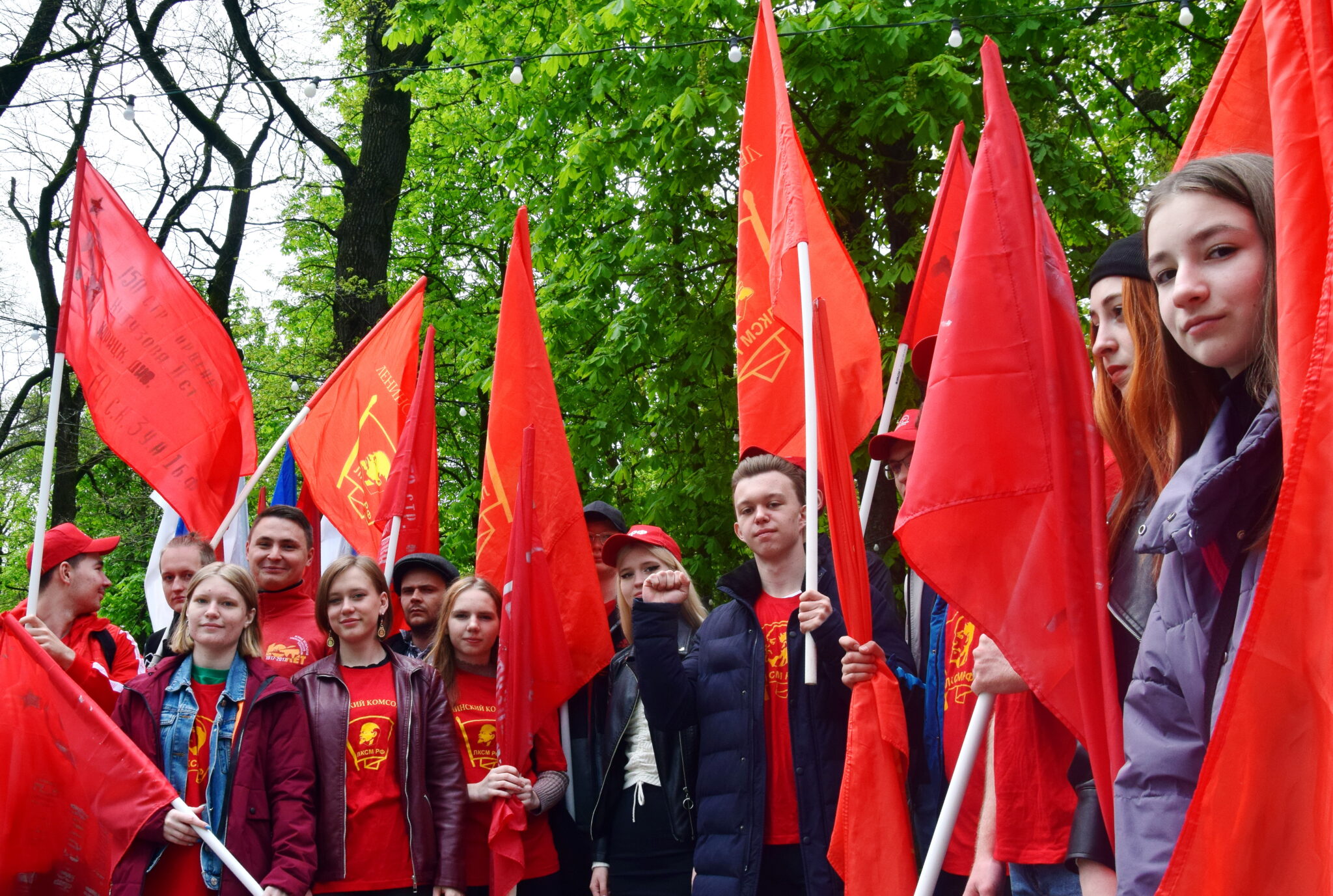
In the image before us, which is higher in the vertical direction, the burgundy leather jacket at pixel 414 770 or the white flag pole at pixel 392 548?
the white flag pole at pixel 392 548

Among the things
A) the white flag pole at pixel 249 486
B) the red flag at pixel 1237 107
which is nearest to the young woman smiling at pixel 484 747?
the white flag pole at pixel 249 486

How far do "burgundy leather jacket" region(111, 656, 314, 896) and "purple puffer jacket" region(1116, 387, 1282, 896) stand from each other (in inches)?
123

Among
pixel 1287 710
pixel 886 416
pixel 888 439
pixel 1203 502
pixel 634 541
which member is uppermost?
pixel 886 416

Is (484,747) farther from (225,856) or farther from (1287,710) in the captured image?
(1287,710)

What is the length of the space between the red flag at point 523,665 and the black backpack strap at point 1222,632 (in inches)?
122

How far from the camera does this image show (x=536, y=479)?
540 cm

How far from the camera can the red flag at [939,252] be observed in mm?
4945

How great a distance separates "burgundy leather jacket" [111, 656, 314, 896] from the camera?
4.16 meters

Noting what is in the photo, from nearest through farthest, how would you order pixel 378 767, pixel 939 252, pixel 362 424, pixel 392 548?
pixel 378 767, pixel 939 252, pixel 392 548, pixel 362 424

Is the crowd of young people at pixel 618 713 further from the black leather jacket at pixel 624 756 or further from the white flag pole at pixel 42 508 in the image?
the white flag pole at pixel 42 508

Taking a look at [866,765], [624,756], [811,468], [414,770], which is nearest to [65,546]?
[414,770]

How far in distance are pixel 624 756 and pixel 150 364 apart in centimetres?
307

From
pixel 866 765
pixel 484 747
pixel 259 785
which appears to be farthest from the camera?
pixel 484 747

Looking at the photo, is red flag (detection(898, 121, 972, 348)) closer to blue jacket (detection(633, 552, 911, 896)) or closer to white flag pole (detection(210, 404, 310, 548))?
blue jacket (detection(633, 552, 911, 896))
